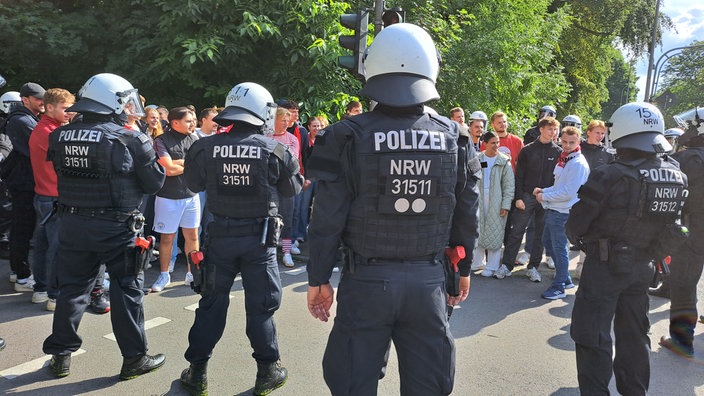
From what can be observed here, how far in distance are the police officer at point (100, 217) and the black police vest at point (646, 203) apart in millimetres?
3172

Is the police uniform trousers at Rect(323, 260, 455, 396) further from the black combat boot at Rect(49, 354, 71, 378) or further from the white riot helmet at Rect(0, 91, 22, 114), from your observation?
the white riot helmet at Rect(0, 91, 22, 114)

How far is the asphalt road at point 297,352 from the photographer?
3.72 meters

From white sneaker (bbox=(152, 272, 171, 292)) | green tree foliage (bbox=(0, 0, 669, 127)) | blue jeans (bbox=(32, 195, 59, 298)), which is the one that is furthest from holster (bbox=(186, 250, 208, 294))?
green tree foliage (bbox=(0, 0, 669, 127))

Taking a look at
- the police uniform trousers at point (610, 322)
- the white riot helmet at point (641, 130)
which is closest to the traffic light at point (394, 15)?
the white riot helmet at point (641, 130)

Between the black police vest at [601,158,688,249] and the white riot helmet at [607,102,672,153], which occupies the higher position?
the white riot helmet at [607,102,672,153]

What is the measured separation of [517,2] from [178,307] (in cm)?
1109

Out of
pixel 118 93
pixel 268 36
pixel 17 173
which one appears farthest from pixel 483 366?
pixel 268 36

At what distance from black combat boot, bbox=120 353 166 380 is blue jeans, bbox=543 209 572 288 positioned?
444 centimetres

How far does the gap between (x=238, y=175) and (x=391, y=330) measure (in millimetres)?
1580

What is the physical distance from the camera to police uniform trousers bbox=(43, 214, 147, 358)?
3.62 m

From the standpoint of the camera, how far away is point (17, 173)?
5562 mm

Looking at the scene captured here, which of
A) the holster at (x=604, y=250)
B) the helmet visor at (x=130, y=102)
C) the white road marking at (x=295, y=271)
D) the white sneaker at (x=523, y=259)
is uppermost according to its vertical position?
the helmet visor at (x=130, y=102)

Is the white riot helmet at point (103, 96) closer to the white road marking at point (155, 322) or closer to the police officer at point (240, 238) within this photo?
the police officer at point (240, 238)

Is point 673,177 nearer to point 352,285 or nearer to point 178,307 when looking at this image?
point 352,285
